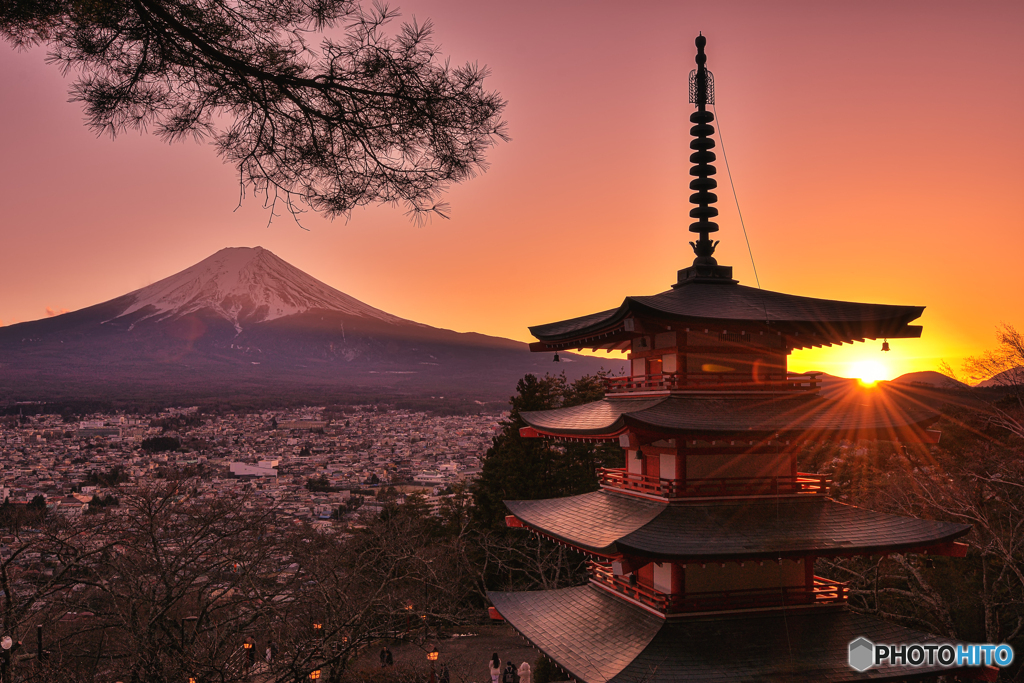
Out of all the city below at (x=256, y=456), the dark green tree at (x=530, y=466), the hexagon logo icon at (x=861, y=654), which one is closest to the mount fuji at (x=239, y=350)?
the city below at (x=256, y=456)

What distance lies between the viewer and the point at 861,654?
10102 millimetres

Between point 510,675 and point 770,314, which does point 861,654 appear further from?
point 510,675

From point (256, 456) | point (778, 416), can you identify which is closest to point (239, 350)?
point (256, 456)

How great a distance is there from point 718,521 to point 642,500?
5.31 feet

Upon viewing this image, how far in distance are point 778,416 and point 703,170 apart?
4.91 metres

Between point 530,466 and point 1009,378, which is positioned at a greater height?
point 1009,378

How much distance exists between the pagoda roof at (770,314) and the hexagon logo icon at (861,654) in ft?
15.8

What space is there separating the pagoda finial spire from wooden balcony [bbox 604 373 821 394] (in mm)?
2118

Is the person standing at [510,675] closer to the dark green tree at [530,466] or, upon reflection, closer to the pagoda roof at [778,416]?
the pagoda roof at [778,416]

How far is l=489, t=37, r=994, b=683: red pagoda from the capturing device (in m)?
10.1

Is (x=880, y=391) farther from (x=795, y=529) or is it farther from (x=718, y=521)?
(x=718, y=521)

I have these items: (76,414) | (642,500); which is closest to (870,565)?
(642,500)

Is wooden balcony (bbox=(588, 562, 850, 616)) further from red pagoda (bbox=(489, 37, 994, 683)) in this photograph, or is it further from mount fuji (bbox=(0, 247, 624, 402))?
mount fuji (bbox=(0, 247, 624, 402))

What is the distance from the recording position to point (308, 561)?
26.2 metres
